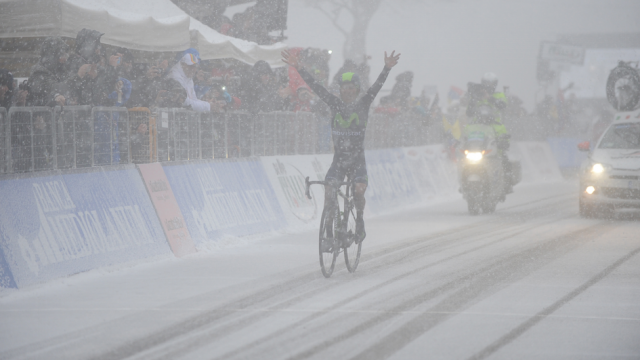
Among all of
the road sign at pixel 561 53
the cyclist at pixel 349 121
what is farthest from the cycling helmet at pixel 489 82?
the road sign at pixel 561 53

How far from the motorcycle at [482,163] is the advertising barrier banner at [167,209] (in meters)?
6.86

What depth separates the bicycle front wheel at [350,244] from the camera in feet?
29.8

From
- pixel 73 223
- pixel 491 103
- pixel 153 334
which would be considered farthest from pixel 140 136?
pixel 491 103

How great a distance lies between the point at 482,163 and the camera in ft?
52.1

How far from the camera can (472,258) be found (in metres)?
10.3

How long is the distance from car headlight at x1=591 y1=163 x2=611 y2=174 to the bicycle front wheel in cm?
689

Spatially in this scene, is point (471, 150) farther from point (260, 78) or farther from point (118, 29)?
point (118, 29)

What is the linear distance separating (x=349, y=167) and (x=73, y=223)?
10.0 feet

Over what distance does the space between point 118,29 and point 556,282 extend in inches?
288

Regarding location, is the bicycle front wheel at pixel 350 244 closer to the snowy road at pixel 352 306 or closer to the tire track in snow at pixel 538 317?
the snowy road at pixel 352 306

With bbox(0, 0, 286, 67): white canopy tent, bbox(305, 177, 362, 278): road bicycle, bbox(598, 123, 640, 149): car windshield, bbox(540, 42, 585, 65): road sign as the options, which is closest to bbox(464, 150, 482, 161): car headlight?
bbox(598, 123, 640, 149): car windshield

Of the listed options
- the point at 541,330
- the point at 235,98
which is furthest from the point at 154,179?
the point at 541,330

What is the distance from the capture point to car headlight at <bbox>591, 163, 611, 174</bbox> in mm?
14700

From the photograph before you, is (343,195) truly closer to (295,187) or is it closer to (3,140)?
(3,140)
